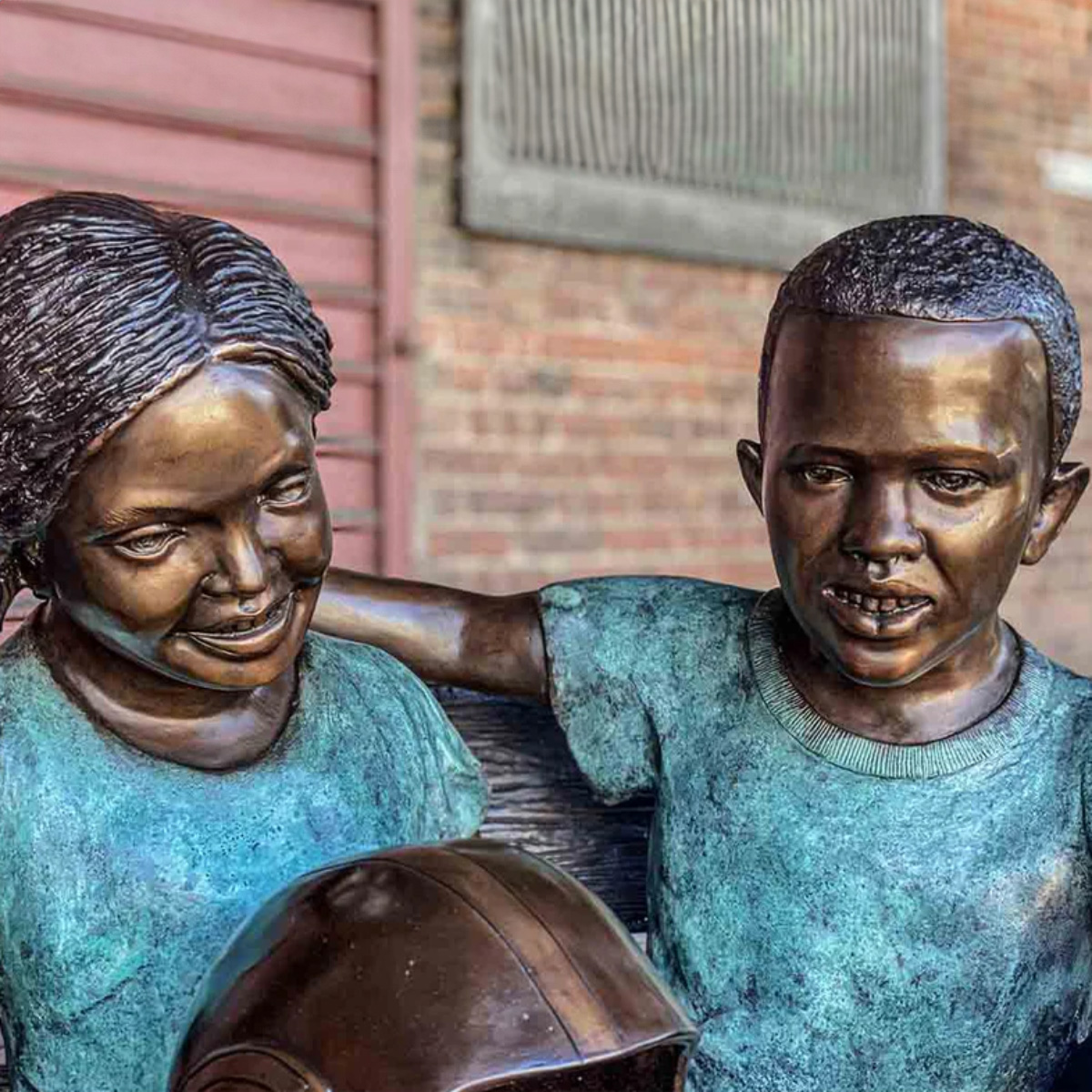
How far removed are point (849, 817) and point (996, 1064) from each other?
12.1 inches

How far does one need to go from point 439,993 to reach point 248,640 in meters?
0.42

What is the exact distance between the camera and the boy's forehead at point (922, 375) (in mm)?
1810

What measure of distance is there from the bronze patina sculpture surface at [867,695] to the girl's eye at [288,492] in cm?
41

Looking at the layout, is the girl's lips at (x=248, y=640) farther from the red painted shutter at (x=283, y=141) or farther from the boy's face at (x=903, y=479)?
the red painted shutter at (x=283, y=141)

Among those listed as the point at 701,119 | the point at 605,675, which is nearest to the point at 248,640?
the point at 605,675

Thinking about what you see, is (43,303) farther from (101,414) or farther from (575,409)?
(575,409)

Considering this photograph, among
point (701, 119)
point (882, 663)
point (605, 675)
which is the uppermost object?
point (882, 663)

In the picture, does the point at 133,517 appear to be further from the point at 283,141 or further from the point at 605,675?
the point at 283,141

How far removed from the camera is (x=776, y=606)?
211 centimetres

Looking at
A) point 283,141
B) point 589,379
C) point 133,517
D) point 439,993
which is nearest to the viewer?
point 439,993

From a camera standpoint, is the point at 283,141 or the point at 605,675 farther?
the point at 283,141

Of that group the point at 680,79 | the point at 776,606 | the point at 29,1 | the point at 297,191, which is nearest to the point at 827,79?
the point at 680,79

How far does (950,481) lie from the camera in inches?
72.2

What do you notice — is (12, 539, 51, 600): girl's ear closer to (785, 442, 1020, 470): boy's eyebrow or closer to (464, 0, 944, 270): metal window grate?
(785, 442, 1020, 470): boy's eyebrow
